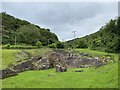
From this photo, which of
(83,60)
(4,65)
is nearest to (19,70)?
(4,65)

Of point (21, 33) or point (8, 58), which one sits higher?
point (21, 33)

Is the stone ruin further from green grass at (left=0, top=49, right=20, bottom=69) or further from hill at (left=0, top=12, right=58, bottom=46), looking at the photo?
hill at (left=0, top=12, right=58, bottom=46)

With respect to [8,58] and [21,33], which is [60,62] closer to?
[8,58]

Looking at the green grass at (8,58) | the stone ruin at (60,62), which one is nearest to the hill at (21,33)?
the green grass at (8,58)

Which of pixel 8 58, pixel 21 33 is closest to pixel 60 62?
pixel 8 58

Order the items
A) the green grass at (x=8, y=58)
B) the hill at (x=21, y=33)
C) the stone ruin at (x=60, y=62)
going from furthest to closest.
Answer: the hill at (x=21, y=33)
the stone ruin at (x=60, y=62)
the green grass at (x=8, y=58)

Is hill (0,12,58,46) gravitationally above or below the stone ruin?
above

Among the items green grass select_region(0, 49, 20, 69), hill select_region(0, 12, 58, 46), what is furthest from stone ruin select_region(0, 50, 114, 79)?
hill select_region(0, 12, 58, 46)

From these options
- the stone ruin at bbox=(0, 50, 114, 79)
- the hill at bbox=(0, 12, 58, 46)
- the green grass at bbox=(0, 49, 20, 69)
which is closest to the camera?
the green grass at bbox=(0, 49, 20, 69)

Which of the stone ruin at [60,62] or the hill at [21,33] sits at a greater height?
the hill at [21,33]

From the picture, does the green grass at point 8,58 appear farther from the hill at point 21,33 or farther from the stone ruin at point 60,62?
the hill at point 21,33

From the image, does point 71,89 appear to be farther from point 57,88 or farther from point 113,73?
point 113,73

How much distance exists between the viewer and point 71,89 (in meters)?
19.4

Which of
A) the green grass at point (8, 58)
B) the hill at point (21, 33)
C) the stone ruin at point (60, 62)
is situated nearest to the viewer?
the green grass at point (8, 58)
